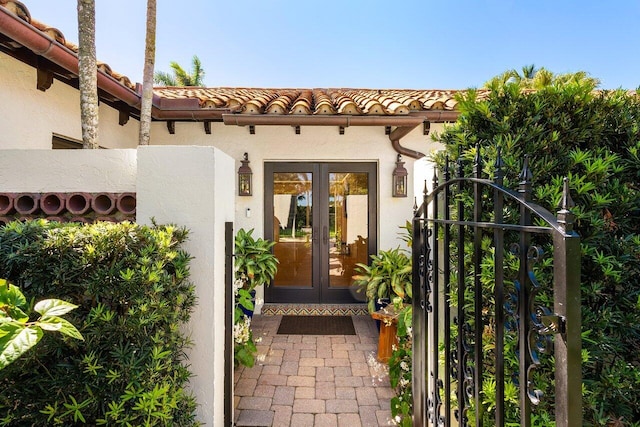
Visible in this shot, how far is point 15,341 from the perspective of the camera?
3.53 ft

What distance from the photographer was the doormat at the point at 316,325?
202 inches

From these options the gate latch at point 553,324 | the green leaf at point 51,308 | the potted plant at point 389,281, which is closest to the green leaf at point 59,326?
the green leaf at point 51,308

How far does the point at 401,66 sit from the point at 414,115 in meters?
7.72

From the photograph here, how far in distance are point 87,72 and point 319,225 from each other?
4.28 m

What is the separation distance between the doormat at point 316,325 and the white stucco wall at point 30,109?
4175mm

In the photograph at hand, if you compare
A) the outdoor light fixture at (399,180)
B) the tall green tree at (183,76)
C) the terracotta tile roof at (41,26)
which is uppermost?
the tall green tree at (183,76)

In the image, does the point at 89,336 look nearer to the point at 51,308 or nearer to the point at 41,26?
the point at 51,308

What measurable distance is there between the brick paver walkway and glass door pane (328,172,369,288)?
5.02 feet

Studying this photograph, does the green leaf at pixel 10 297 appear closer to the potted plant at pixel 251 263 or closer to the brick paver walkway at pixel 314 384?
the brick paver walkway at pixel 314 384

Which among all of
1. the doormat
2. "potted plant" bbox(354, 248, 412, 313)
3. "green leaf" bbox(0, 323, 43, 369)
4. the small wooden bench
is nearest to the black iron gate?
the small wooden bench

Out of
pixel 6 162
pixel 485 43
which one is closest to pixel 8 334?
pixel 6 162

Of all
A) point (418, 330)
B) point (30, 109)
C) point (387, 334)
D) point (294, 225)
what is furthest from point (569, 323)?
point (294, 225)

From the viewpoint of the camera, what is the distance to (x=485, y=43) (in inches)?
439

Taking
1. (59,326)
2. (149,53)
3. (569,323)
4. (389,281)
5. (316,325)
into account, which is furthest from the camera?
(316,325)
